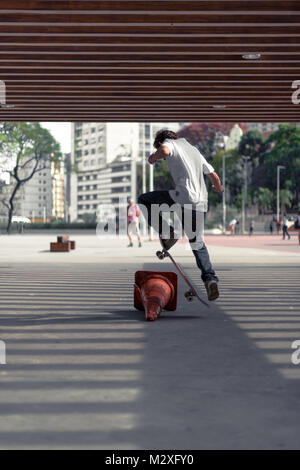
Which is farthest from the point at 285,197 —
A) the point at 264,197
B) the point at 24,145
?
the point at 24,145

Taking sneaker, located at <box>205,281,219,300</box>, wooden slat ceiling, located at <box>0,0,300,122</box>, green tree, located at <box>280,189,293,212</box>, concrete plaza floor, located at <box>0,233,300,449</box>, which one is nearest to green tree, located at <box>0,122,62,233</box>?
green tree, located at <box>280,189,293,212</box>

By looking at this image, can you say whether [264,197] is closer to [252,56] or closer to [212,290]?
[252,56]

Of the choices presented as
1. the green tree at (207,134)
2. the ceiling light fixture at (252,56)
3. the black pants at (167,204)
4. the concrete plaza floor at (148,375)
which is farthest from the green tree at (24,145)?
the black pants at (167,204)

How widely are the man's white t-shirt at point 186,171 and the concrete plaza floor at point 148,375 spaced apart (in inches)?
52.3

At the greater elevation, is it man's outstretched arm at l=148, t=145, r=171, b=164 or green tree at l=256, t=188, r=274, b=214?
green tree at l=256, t=188, r=274, b=214

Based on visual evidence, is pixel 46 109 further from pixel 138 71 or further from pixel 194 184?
pixel 194 184

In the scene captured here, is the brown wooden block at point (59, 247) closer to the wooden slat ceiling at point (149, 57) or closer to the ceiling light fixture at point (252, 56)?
the wooden slat ceiling at point (149, 57)

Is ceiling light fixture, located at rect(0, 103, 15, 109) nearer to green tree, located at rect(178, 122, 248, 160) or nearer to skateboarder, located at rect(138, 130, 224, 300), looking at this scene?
skateboarder, located at rect(138, 130, 224, 300)

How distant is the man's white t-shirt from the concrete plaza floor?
52.3 inches

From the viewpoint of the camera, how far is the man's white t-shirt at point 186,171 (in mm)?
7984

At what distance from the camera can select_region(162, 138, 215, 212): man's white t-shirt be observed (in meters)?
7.98

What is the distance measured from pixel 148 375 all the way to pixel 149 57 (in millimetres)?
9183

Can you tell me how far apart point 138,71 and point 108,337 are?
346 inches
